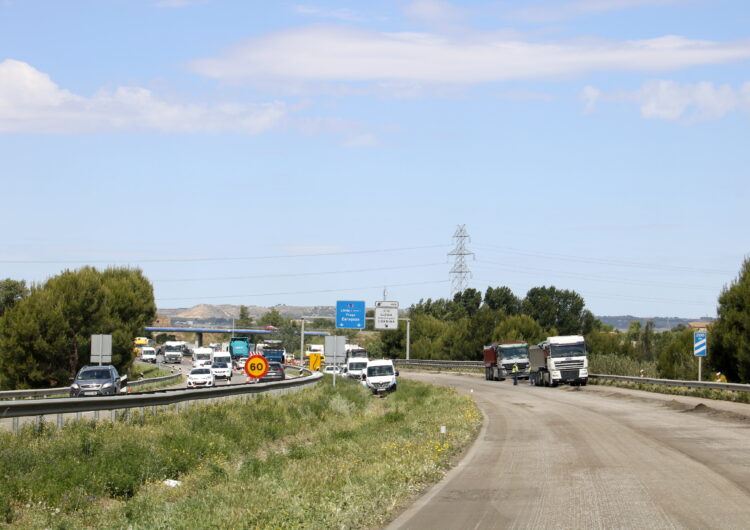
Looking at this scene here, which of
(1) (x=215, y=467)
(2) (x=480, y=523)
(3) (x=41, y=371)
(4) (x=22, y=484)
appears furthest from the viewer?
Answer: (3) (x=41, y=371)

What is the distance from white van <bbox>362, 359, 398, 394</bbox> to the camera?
170 ft

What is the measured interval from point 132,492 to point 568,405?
24715 millimetres

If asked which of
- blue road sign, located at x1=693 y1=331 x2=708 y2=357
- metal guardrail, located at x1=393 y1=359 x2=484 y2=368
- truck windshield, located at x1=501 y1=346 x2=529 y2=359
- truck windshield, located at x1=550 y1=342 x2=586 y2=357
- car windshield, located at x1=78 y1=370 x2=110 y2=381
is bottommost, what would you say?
metal guardrail, located at x1=393 y1=359 x2=484 y2=368

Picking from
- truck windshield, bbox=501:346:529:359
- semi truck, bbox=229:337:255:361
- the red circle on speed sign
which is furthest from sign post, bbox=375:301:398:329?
the red circle on speed sign

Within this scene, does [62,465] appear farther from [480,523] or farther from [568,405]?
[568,405]

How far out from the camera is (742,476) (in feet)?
47.7

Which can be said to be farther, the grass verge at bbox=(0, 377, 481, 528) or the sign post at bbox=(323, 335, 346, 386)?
the sign post at bbox=(323, 335, 346, 386)

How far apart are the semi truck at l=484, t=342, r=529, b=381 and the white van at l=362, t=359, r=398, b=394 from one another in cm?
1676

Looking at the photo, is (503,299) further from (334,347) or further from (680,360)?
(334,347)

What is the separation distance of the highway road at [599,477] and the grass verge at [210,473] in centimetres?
75

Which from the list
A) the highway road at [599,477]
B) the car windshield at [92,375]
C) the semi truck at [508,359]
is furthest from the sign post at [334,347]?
the semi truck at [508,359]

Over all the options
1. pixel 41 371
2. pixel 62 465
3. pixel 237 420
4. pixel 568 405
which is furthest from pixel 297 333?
pixel 62 465

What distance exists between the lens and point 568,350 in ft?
180

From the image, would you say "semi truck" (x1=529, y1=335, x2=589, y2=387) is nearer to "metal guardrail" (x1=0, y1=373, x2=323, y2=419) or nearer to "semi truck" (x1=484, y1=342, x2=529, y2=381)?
"semi truck" (x1=484, y1=342, x2=529, y2=381)
